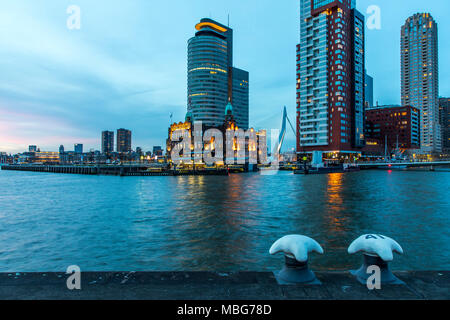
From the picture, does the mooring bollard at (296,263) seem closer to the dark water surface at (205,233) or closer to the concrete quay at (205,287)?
the concrete quay at (205,287)

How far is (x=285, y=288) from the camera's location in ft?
20.1

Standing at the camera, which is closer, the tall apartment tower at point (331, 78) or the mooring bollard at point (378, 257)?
the mooring bollard at point (378, 257)

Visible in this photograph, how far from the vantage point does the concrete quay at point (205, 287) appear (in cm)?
564

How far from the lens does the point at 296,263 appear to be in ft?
21.6

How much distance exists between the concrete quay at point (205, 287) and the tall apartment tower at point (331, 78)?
512 ft

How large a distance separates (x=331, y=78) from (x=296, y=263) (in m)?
167

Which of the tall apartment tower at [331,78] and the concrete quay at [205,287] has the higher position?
the tall apartment tower at [331,78]

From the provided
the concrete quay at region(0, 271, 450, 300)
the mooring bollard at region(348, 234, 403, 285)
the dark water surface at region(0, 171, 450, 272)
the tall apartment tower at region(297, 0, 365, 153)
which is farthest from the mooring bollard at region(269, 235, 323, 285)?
the tall apartment tower at region(297, 0, 365, 153)

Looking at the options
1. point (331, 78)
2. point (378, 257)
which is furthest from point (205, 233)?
point (331, 78)

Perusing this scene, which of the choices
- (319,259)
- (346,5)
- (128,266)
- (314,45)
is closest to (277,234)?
(319,259)
